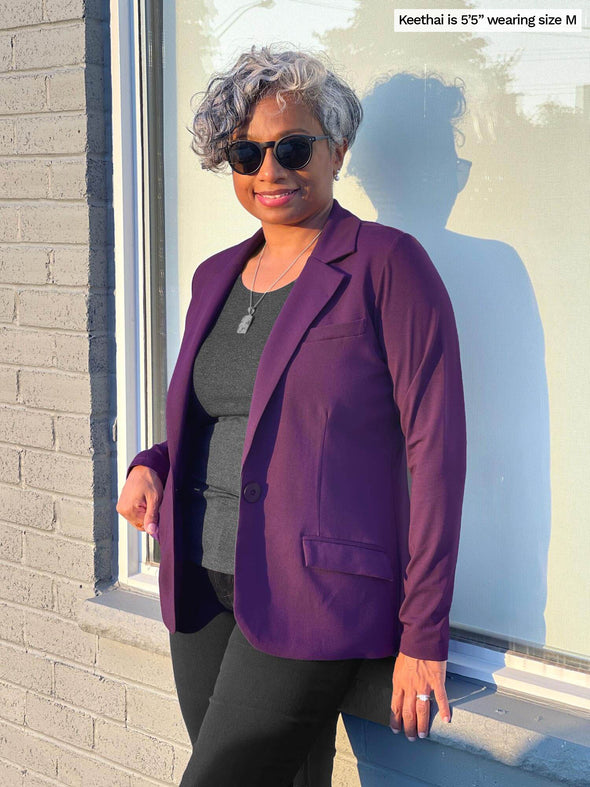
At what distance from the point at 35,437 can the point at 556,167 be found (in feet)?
5.97

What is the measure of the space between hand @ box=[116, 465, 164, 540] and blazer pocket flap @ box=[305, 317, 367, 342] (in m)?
0.59

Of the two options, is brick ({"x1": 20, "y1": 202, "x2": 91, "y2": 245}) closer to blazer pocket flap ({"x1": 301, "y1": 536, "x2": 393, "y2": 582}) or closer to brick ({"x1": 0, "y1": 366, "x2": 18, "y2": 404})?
brick ({"x1": 0, "y1": 366, "x2": 18, "y2": 404})

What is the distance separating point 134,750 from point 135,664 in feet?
0.93

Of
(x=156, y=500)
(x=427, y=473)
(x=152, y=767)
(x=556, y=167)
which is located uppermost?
(x=556, y=167)

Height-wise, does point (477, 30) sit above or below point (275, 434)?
above

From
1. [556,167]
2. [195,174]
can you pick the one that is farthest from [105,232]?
[556,167]

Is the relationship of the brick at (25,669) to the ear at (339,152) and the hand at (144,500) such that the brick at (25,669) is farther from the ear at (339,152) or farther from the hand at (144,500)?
the ear at (339,152)

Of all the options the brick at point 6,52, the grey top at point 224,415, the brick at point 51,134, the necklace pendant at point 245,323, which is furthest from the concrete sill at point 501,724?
the brick at point 6,52

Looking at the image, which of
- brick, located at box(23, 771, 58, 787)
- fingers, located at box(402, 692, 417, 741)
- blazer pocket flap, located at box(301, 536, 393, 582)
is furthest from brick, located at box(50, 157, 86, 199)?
brick, located at box(23, 771, 58, 787)

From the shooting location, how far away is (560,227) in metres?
2.05

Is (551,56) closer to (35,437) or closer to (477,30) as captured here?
(477,30)

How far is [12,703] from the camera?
312 centimetres

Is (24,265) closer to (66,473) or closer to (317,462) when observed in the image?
(66,473)

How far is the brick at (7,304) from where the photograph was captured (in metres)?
2.94
